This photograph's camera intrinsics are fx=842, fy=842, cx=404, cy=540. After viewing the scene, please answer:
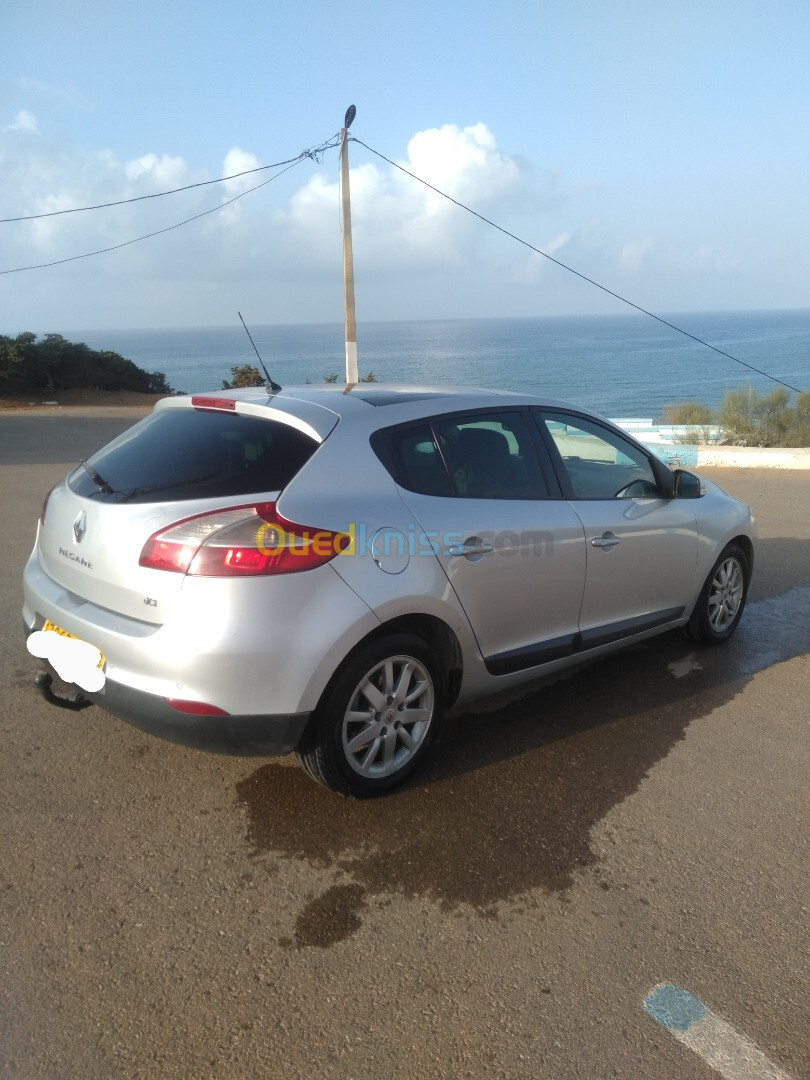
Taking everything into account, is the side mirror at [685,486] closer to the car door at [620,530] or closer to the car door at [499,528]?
the car door at [620,530]

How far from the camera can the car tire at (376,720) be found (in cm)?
315

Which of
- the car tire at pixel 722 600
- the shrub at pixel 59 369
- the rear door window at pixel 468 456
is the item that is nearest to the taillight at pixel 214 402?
the rear door window at pixel 468 456

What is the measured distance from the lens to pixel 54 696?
140 inches

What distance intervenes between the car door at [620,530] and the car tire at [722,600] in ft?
0.97

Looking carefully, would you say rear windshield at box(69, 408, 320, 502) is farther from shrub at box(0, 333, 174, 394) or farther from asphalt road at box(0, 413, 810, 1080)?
shrub at box(0, 333, 174, 394)

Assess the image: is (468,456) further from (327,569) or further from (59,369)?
(59,369)

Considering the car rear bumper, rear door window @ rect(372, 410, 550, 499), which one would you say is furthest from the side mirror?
the car rear bumper

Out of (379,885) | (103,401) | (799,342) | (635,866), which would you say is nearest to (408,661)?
(379,885)

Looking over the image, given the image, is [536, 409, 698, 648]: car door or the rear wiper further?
[536, 409, 698, 648]: car door

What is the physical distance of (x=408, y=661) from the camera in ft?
11.1

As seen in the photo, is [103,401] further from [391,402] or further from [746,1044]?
[746,1044]

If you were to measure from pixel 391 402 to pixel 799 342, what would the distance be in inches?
4658

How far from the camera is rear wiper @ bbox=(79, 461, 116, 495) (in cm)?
334

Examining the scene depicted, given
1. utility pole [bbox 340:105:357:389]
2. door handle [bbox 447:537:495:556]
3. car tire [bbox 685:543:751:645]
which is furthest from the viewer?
utility pole [bbox 340:105:357:389]
